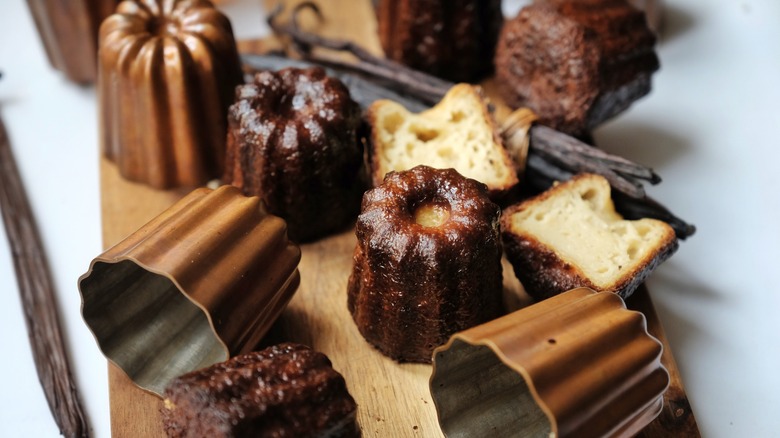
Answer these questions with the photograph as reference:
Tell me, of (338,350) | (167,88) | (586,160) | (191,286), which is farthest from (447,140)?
(191,286)

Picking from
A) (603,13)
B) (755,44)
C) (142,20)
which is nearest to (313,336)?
(142,20)

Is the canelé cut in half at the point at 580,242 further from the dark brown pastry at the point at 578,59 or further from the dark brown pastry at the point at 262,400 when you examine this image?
the dark brown pastry at the point at 262,400

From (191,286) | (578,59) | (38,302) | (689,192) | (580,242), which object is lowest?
(38,302)

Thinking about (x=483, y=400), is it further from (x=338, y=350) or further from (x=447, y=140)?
(x=447, y=140)

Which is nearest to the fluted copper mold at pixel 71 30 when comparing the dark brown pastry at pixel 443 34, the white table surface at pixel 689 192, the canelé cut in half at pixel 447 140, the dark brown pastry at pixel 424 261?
the white table surface at pixel 689 192

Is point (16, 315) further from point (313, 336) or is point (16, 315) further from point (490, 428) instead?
point (490, 428)

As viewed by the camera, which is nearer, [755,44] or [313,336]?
[313,336]
